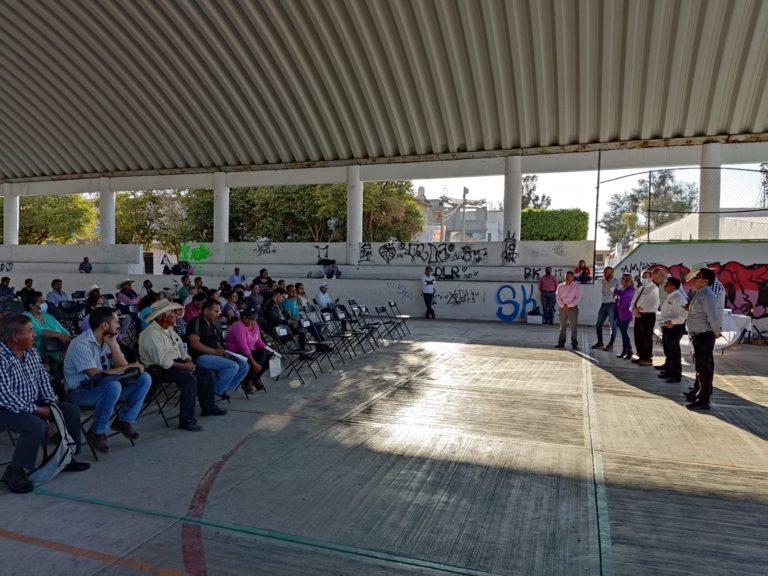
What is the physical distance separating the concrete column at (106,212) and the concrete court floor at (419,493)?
2019 centimetres

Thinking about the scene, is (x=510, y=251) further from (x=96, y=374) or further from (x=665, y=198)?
(x=96, y=374)

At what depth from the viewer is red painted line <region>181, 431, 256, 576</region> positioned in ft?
10.6

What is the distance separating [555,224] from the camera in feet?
91.0

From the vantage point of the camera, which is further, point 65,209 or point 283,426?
point 65,209

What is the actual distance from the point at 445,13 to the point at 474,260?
756cm

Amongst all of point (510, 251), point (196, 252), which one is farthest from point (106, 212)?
point (510, 251)

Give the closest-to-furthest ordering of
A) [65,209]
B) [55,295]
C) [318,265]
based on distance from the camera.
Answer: [55,295] < [318,265] < [65,209]

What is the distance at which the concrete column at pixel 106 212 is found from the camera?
78.2 feet

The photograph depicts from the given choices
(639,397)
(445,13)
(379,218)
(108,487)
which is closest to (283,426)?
(108,487)

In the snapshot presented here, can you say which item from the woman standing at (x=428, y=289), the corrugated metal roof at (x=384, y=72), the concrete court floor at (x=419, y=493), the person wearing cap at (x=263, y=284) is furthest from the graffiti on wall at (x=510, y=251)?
the concrete court floor at (x=419, y=493)

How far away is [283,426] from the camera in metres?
5.92

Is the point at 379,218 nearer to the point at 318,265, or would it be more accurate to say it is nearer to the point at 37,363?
the point at 318,265

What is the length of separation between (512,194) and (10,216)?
2390 centimetres

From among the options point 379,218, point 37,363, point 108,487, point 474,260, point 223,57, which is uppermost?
point 223,57
